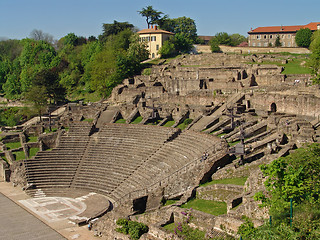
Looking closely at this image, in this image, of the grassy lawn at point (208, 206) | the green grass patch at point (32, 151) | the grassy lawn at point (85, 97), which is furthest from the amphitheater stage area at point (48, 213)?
the grassy lawn at point (85, 97)

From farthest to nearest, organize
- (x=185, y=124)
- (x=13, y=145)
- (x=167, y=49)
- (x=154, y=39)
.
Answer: (x=154, y=39)
(x=167, y=49)
(x=13, y=145)
(x=185, y=124)

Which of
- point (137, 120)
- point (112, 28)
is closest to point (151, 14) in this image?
point (112, 28)

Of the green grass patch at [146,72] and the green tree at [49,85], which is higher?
the green grass patch at [146,72]

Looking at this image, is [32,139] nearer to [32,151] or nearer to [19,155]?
[32,151]

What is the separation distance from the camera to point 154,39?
76.8m

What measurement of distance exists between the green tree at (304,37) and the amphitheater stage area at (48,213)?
52.7 m

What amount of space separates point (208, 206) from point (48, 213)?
45.6 ft

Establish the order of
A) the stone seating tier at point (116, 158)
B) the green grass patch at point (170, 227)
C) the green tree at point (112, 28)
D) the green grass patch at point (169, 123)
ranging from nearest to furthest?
the green grass patch at point (170, 227)
the stone seating tier at point (116, 158)
the green grass patch at point (169, 123)
the green tree at point (112, 28)

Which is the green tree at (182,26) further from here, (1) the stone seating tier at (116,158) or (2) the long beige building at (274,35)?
(1) the stone seating tier at (116,158)

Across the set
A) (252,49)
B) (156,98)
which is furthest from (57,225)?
(252,49)

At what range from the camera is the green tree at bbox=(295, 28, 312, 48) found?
72000 millimetres

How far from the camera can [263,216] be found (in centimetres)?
1900

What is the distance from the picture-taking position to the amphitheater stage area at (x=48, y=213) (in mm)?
27498

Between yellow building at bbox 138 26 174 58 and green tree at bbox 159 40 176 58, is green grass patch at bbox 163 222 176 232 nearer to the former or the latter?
green tree at bbox 159 40 176 58
